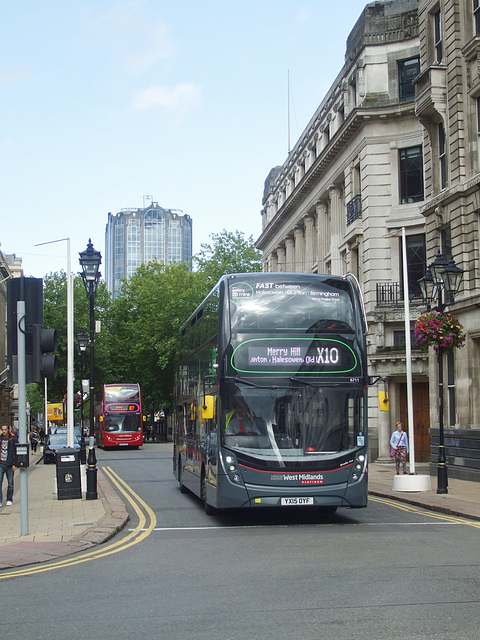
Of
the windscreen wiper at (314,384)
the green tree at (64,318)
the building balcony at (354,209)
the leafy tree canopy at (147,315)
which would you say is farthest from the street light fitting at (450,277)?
the green tree at (64,318)

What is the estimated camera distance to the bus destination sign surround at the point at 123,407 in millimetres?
58188

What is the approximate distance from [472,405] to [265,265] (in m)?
36.5

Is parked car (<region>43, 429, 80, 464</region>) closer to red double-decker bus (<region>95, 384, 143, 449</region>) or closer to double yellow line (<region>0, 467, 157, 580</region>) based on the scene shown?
red double-decker bus (<region>95, 384, 143, 449</region>)

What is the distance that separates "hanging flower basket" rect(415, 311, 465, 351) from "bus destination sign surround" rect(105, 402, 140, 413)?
39.4 m

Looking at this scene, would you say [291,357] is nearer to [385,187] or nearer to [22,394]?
[22,394]

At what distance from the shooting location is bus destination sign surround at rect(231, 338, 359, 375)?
1445cm

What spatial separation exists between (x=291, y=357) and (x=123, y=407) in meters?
45.2

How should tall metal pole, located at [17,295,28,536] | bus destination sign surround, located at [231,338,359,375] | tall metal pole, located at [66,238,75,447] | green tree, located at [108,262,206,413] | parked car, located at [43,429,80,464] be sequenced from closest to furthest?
1. tall metal pole, located at [17,295,28,536]
2. bus destination sign surround, located at [231,338,359,375]
3. tall metal pole, located at [66,238,75,447]
4. parked car, located at [43,429,80,464]
5. green tree, located at [108,262,206,413]

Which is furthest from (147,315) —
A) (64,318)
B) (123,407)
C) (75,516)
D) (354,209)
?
(75,516)

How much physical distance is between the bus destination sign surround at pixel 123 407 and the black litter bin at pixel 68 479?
3801 cm

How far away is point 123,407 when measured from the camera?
58.5 meters

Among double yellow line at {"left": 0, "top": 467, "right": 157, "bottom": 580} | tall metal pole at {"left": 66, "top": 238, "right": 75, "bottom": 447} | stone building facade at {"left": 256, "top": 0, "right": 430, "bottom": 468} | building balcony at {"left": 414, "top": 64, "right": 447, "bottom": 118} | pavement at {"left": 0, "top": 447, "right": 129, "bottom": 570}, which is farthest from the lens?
stone building facade at {"left": 256, "top": 0, "right": 430, "bottom": 468}

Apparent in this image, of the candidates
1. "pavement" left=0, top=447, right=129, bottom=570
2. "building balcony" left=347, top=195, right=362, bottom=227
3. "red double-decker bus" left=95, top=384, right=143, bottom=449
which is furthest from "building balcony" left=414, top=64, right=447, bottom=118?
"red double-decker bus" left=95, top=384, right=143, bottom=449

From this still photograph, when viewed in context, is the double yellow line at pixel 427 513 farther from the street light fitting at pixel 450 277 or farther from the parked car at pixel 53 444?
the parked car at pixel 53 444
